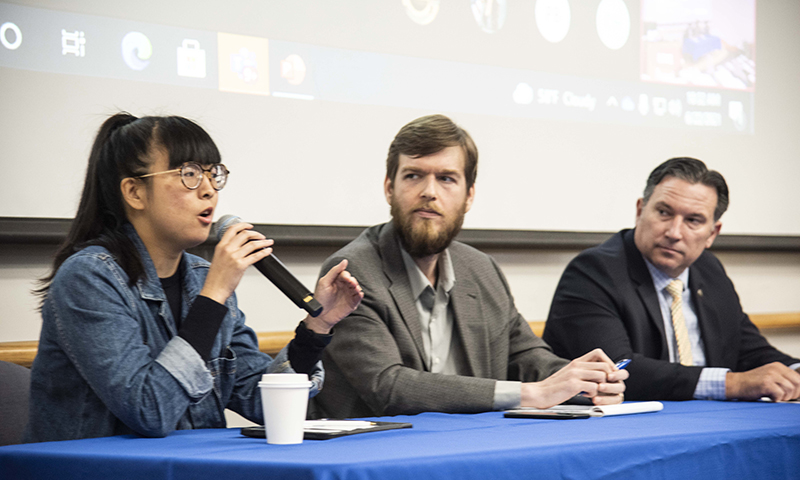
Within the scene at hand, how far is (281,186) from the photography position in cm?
259

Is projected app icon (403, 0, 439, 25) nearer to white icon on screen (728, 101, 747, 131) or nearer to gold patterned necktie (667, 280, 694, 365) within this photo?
gold patterned necktie (667, 280, 694, 365)

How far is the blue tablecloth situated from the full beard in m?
0.69

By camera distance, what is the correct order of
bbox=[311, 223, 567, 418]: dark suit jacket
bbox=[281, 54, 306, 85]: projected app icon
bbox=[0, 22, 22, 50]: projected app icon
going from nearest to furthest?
1. bbox=[311, 223, 567, 418]: dark suit jacket
2. bbox=[0, 22, 22, 50]: projected app icon
3. bbox=[281, 54, 306, 85]: projected app icon

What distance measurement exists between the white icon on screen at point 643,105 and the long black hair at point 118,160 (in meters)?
2.22

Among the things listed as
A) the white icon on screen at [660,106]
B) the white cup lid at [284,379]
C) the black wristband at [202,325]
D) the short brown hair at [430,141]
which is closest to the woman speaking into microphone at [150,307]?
the black wristband at [202,325]

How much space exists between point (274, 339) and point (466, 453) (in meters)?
1.70

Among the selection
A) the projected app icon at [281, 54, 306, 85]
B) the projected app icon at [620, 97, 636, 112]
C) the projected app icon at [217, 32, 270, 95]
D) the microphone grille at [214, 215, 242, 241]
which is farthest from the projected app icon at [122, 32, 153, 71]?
the projected app icon at [620, 97, 636, 112]

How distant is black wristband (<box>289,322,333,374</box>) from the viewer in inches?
62.4

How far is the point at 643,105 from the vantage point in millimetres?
3246

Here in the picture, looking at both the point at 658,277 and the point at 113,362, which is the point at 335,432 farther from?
the point at 658,277

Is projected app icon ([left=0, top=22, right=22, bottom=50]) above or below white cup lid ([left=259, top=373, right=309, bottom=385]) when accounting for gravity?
above

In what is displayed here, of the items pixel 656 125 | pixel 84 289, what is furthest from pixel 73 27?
pixel 656 125

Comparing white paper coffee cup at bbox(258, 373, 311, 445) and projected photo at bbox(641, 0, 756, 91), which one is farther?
projected photo at bbox(641, 0, 756, 91)

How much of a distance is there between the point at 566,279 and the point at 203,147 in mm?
1356
